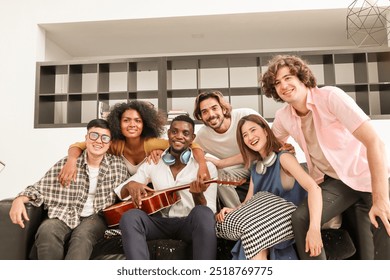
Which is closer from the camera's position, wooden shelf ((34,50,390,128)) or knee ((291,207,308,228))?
knee ((291,207,308,228))

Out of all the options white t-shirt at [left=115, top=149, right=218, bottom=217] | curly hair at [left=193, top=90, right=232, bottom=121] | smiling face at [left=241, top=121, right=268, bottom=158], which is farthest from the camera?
curly hair at [left=193, top=90, right=232, bottom=121]

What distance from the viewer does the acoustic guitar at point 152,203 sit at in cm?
178

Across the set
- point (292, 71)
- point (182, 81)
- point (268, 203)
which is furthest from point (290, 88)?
point (182, 81)

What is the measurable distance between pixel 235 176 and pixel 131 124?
0.66 m

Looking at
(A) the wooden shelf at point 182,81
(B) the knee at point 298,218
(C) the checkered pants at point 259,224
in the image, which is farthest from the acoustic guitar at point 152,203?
(A) the wooden shelf at point 182,81

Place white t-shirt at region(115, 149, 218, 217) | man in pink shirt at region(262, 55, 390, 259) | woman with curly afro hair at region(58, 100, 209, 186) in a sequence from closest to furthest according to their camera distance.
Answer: man in pink shirt at region(262, 55, 390, 259), white t-shirt at region(115, 149, 218, 217), woman with curly afro hair at region(58, 100, 209, 186)

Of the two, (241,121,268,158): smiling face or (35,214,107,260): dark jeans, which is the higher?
(241,121,268,158): smiling face

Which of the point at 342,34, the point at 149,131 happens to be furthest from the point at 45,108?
the point at 342,34

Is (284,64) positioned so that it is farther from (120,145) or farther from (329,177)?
(120,145)

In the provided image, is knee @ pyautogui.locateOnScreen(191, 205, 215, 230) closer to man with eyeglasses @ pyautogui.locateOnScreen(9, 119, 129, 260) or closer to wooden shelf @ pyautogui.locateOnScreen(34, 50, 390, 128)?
man with eyeglasses @ pyautogui.locateOnScreen(9, 119, 129, 260)

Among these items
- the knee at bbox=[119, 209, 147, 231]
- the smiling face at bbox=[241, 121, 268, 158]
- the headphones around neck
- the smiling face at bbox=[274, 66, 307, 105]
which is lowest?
the knee at bbox=[119, 209, 147, 231]

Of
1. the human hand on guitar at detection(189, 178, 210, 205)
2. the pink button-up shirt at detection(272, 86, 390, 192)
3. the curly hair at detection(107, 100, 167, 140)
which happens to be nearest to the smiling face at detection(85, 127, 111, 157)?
the curly hair at detection(107, 100, 167, 140)

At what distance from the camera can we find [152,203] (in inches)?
70.0

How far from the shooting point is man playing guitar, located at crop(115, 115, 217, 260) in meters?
1.55
